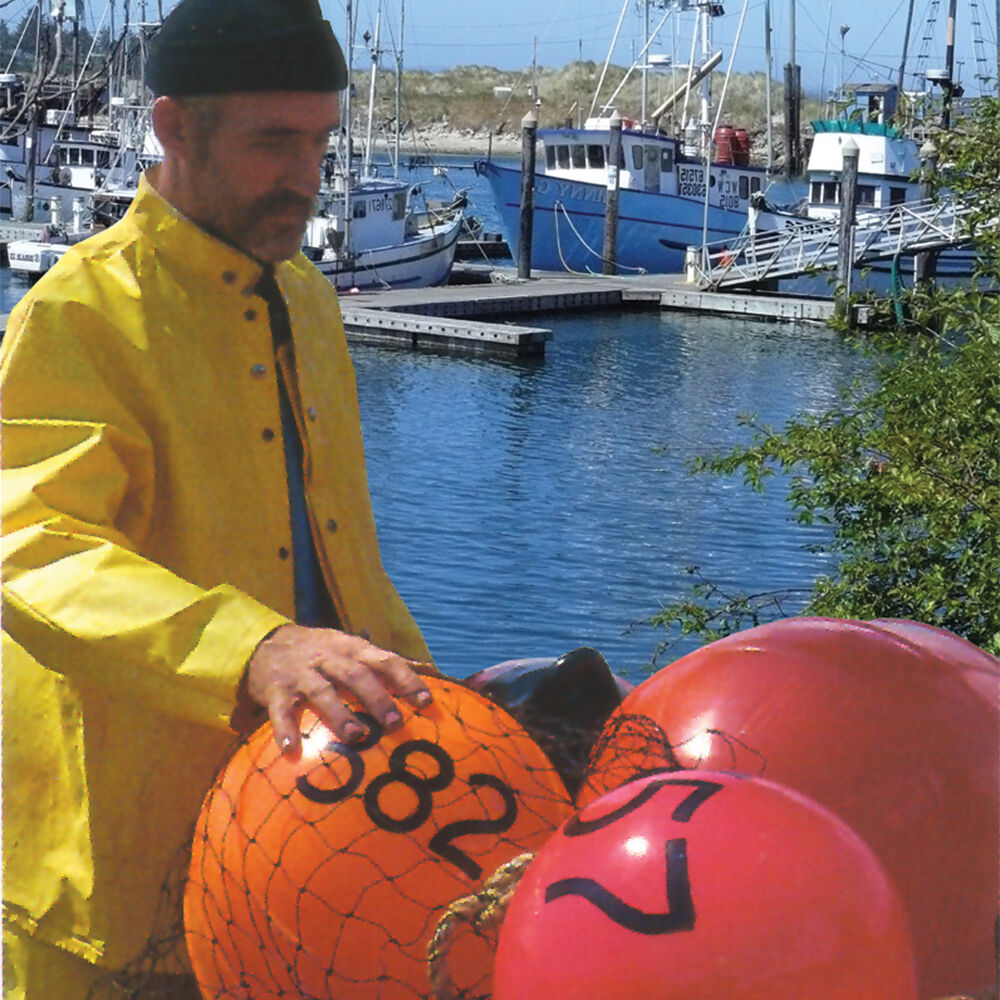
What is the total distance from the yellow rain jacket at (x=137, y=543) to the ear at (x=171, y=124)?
0.08 metres

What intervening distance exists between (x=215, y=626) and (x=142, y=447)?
27cm

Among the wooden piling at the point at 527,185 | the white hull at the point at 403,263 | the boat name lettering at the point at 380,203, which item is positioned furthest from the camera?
the wooden piling at the point at 527,185

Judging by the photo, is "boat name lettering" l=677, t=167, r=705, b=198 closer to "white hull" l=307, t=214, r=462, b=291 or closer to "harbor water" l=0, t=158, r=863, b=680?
"white hull" l=307, t=214, r=462, b=291

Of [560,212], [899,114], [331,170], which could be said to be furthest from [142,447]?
[560,212]

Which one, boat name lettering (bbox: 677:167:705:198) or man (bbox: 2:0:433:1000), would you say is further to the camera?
boat name lettering (bbox: 677:167:705:198)

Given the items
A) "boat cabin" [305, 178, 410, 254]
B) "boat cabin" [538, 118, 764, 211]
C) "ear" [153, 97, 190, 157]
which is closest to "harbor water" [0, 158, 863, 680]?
"boat cabin" [305, 178, 410, 254]

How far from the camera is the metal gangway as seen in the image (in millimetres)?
36812

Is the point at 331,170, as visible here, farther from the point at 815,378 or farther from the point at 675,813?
the point at 675,813

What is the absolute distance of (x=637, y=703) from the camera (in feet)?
7.00

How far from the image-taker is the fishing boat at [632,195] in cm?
4369

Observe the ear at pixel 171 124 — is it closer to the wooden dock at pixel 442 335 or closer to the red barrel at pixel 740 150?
the wooden dock at pixel 442 335

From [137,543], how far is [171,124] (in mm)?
507

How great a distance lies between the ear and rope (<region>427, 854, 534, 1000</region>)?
0.94m

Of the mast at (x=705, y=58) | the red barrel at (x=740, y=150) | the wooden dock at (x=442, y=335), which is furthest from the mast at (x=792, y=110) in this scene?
the wooden dock at (x=442, y=335)
